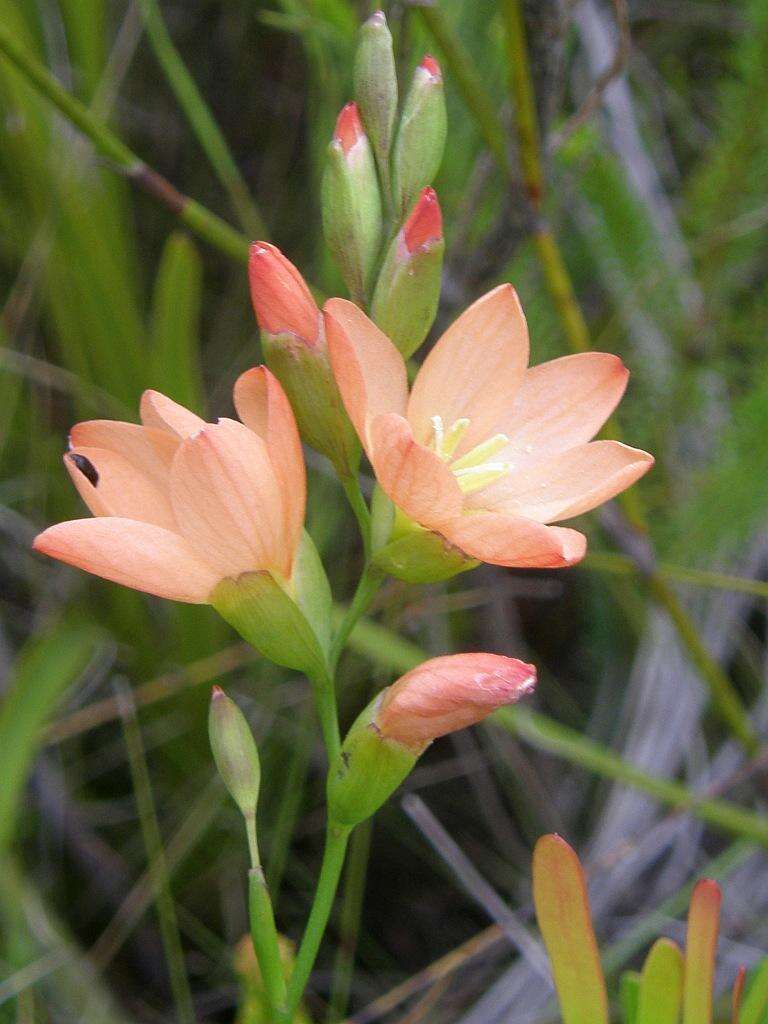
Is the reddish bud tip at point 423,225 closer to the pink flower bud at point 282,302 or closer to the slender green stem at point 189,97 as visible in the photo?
the pink flower bud at point 282,302

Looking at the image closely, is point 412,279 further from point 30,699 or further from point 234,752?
point 30,699

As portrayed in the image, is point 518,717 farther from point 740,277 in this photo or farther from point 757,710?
point 740,277

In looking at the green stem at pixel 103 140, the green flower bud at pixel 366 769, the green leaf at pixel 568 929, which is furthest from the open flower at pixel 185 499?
the green stem at pixel 103 140

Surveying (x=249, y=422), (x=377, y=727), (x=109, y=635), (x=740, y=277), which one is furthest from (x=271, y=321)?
(x=740, y=277)

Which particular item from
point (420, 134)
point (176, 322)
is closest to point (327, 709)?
point (420, 134)

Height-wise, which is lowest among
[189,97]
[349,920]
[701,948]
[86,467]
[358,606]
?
[349,920]

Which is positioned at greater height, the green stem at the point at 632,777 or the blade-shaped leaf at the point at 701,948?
the blade-shaped leaf at the point at 701,948
